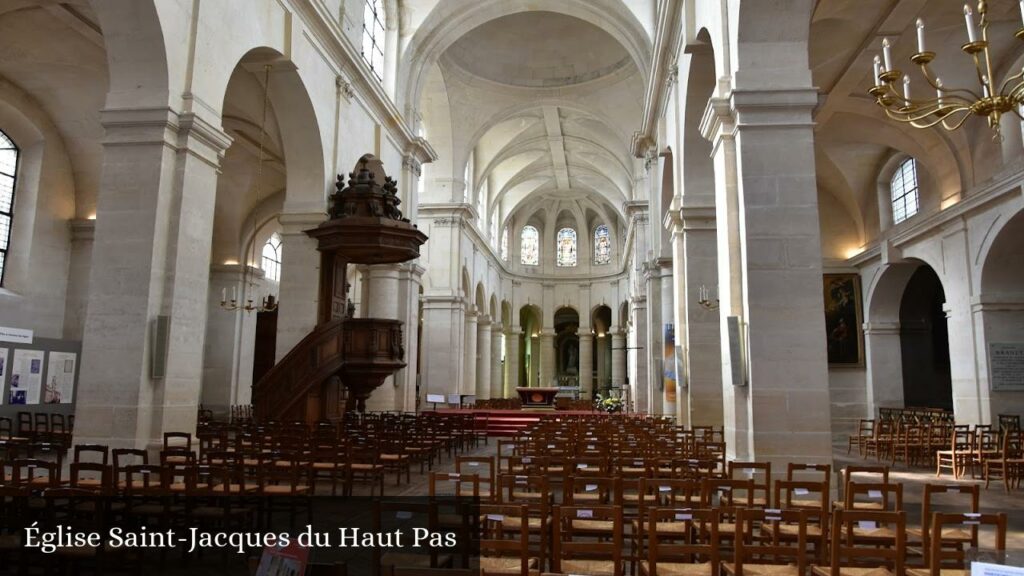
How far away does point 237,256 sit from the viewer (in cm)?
2272

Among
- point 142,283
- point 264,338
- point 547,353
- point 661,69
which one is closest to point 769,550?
point 142,283

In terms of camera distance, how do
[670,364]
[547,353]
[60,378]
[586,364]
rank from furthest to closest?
[547,353]
[586,364]
[670,364]
[60,378]

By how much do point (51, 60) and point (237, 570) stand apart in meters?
14.3

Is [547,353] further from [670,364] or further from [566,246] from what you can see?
[670,364]

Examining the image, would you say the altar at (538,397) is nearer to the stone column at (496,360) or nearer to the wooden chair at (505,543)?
the stone column at (496,360)

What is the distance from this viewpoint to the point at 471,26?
22672 mm

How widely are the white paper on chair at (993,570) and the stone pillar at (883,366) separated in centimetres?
2060

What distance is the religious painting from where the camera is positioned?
2155 centimetres

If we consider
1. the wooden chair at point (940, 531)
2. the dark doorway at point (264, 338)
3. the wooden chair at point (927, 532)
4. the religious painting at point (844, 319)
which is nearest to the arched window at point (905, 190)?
the religious painting at point (844, 319)

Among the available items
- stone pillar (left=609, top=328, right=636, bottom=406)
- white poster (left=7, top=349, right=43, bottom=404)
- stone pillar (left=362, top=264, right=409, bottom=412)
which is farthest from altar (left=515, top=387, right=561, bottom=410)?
white poster (left=7, top=349, right=43, bottom=404)

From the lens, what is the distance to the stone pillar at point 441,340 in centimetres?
2898

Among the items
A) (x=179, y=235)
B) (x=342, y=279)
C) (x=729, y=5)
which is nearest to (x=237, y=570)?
(x=179, y=235)

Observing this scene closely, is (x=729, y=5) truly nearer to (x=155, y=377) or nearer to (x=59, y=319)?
(x=155, y=377)

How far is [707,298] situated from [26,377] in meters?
13.9
